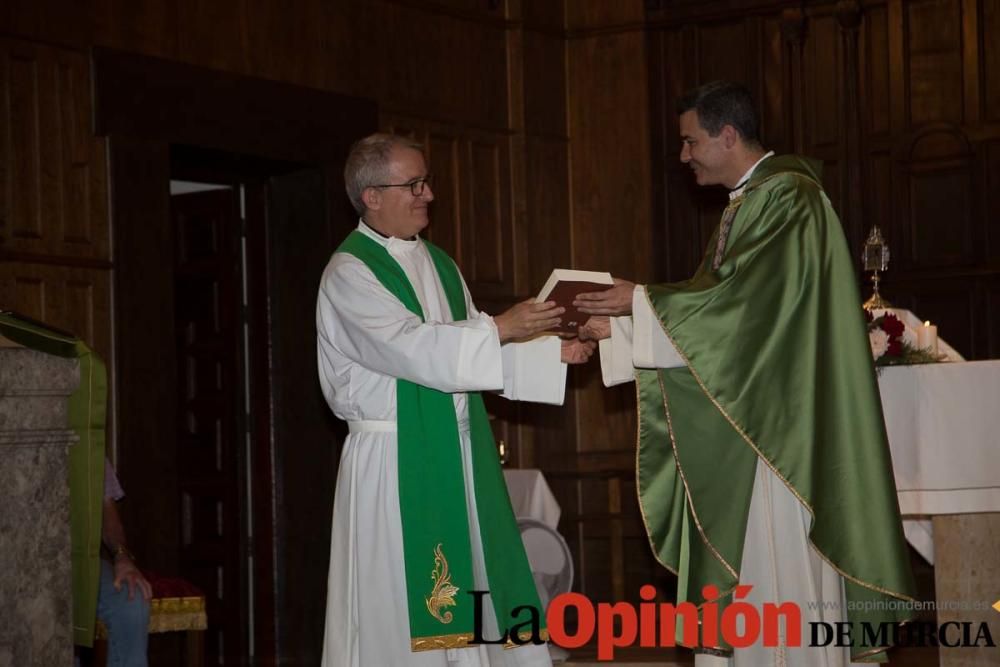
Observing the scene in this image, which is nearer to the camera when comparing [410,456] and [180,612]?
[410,456]

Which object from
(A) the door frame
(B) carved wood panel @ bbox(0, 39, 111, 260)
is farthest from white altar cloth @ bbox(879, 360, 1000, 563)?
(B) carved wood panel @ bbox(0, 39, 111, 260)

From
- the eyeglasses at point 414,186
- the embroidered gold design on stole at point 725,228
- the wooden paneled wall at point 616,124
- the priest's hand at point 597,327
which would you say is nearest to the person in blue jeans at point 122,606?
the eyeglasses at point 414,186

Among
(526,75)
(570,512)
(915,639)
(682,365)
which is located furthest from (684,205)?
(682,365)

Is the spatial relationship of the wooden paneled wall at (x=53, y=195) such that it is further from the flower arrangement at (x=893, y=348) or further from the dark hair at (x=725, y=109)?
the flower arrangement at (x=893, y=348)

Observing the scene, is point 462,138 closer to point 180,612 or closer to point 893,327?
point 893,327

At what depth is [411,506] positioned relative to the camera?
13.9ft

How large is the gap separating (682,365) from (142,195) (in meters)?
3.26

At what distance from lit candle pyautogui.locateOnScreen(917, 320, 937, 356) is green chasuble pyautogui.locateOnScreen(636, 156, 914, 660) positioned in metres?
1.69

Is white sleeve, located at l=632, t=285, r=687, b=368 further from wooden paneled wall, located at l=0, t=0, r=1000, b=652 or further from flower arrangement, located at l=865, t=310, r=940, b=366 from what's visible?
wooden paneled wall, located at l=0, t=0, r=1000, b=652

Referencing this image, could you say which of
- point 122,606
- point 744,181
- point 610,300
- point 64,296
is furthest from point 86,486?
point 744,181

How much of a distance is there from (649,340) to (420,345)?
676 millimetres

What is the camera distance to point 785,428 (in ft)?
13.5

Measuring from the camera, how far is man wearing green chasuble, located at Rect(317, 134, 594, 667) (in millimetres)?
4152

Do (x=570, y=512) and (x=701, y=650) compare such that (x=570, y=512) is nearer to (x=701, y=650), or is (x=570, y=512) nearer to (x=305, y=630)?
(x=305, y=630)
